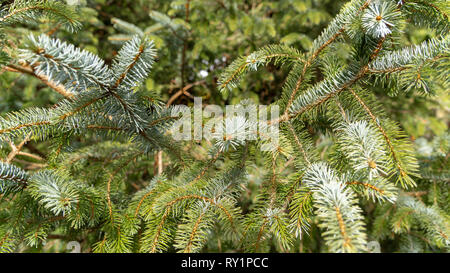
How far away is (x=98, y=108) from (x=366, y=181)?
2.36 feet

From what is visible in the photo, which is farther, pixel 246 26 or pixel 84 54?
pixel 246 26

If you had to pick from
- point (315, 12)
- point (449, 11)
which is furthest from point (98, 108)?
point (315, 12)

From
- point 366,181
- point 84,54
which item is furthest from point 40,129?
point 366,181

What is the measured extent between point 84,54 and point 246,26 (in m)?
1.41

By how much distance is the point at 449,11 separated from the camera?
2.32 feet

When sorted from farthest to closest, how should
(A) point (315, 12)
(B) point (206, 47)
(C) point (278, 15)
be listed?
(C) point (278, 15)
(B) point (206, 47)
(A) point (315, 12)

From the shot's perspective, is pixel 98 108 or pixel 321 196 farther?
pixel 98 108

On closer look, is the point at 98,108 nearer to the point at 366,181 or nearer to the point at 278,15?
the point at 366,181

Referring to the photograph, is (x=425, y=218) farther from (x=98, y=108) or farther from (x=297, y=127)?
(x=98, y=108)

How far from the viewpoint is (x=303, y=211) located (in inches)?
28.2
